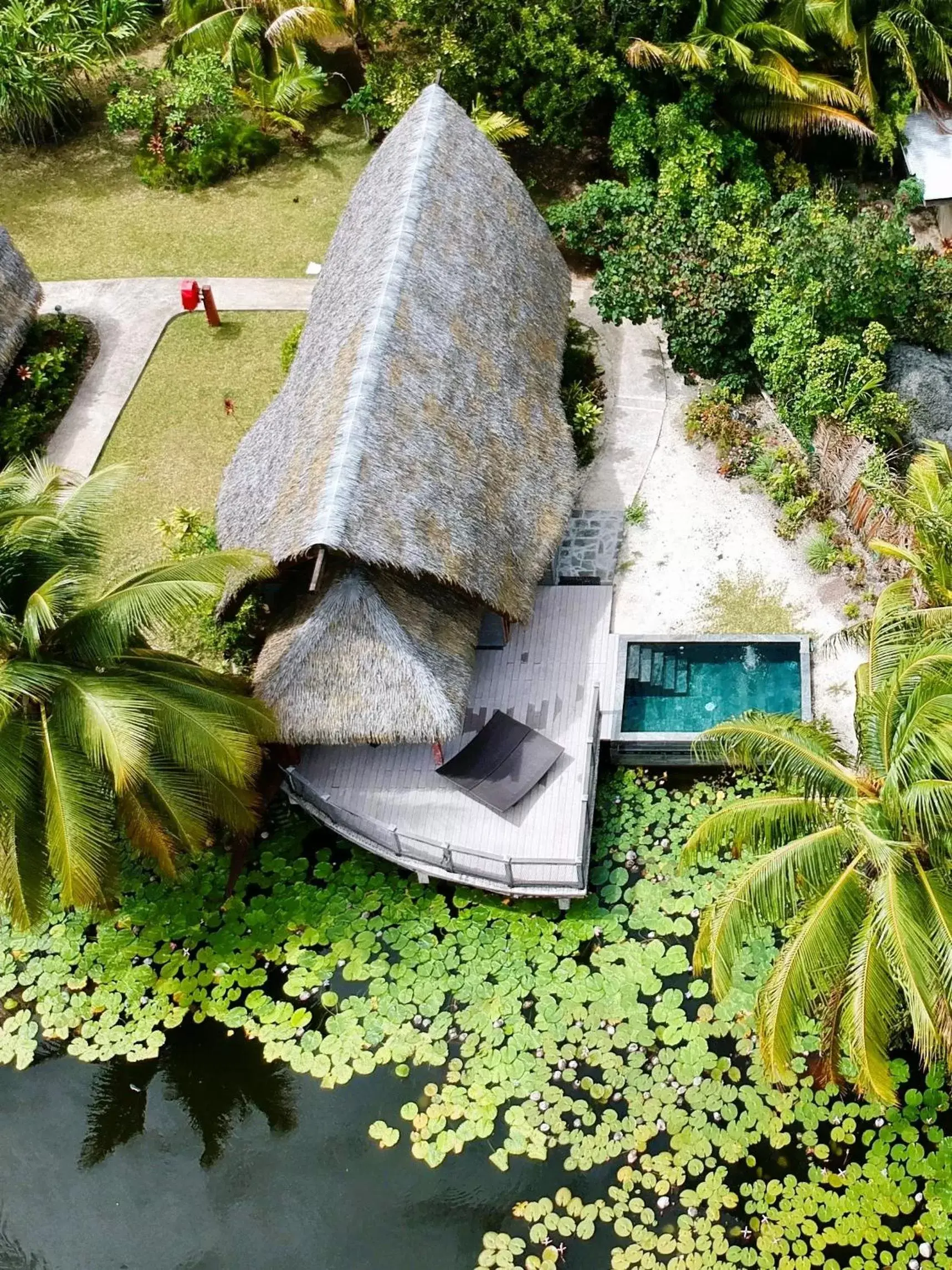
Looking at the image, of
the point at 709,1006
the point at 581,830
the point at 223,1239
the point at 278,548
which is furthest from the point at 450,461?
the point at 223,1239

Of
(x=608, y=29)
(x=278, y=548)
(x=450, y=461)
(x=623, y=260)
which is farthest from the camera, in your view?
(x=608, y=29)

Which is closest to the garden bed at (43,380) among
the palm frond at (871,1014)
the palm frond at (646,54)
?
the palm frond at (646,54)

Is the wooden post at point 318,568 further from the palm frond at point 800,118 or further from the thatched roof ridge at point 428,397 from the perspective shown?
the palm frond at point 800,118

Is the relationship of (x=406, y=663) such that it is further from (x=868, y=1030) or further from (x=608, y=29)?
(x=608, y=29)

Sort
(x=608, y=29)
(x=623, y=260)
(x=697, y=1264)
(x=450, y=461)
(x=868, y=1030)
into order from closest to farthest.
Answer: (x=868, y=1030)
(x=697, y=1264)
(x=450, y=461)
(x=623, y=260)
(x=608, y=29)

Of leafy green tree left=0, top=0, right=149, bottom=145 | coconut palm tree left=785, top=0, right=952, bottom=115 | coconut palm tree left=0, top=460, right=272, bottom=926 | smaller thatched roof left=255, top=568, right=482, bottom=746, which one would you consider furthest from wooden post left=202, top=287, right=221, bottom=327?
coconut palm tree left=785, top=0, right=952, bottom=115

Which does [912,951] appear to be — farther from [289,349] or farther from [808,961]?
[289,349]

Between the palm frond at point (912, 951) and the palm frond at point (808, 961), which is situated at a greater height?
the palm frond at point (912, 951)
